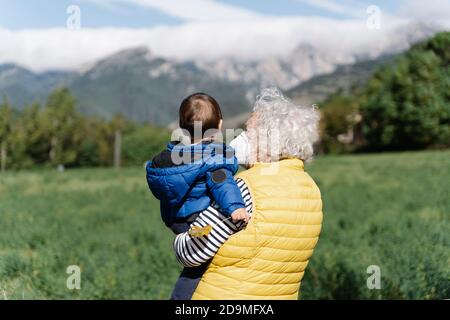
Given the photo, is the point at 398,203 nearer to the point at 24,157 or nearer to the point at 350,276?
the point at 350,276

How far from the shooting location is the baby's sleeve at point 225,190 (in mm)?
2391

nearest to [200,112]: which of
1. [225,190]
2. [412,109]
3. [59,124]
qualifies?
[225,190]

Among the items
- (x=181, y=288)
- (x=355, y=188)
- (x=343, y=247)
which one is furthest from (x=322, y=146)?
(x=181, y=288)

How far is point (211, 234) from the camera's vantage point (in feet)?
8.05

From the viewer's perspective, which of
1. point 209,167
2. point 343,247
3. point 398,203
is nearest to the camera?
point 209,167

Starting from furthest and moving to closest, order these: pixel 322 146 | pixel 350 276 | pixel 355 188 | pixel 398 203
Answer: pixel 322 146 < pixel 355 188 < pixel 398 203 < pixel 350 276

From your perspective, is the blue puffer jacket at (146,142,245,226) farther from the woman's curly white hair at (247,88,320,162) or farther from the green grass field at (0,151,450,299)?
the green grass field at (0,151,450,299)

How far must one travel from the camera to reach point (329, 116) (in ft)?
280

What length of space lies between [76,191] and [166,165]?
16.0 m

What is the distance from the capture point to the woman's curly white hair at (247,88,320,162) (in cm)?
252

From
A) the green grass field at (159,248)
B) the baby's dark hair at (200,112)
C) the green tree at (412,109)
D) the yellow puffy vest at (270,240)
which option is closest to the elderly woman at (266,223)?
the yellow puffy vest at (270,240)

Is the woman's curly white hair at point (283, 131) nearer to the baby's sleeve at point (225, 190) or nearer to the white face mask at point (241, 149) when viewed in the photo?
the white face mask at point (241, 149)

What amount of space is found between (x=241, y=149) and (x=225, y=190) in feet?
0.73
